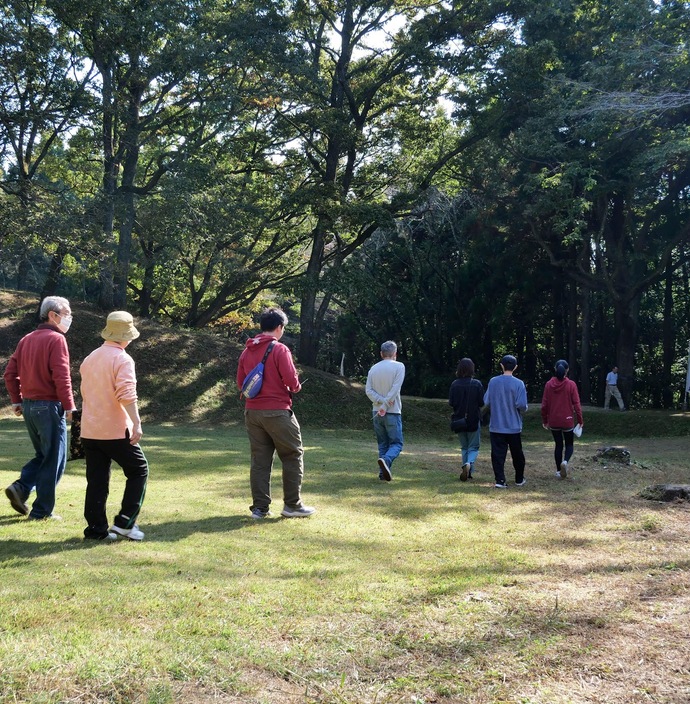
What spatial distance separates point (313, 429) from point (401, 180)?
12012mm

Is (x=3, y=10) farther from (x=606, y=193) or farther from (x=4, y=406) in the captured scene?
(x=606, y=193)

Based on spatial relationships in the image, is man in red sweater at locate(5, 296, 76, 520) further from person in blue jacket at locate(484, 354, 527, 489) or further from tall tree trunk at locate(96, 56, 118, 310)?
tall tree trunk at locate(96, 56, 118, 310)

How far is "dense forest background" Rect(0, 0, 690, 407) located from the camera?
2219 cm

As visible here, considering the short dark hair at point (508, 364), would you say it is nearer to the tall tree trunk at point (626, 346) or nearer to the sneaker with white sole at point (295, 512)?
the sneaker with white sole at point (295, 512)

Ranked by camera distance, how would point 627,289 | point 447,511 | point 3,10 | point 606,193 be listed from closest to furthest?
point 447,511
point 3,10
point 606,193
point 627,289

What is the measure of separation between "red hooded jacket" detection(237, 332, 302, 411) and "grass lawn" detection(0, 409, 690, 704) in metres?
1.13

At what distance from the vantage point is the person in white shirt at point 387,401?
33.2ft

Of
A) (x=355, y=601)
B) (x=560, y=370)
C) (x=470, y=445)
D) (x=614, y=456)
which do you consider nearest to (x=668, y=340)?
(x=614, y=456)

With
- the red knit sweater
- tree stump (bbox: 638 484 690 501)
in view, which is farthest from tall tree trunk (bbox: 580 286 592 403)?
the red knit sweater

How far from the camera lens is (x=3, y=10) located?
21016mm

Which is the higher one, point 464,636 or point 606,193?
point 606,193

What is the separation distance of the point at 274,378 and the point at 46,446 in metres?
2.12

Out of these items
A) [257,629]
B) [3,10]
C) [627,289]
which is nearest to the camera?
[257,629]

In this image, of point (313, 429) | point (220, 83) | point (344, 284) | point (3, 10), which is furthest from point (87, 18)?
point (313, 429)
